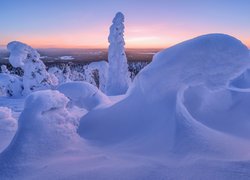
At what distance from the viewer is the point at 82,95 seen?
736 centimetres

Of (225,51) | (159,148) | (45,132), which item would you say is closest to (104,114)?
(45,132)

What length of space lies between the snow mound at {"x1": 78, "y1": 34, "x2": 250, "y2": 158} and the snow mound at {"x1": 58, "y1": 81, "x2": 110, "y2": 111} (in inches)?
50.1

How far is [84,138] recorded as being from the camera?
5316mm

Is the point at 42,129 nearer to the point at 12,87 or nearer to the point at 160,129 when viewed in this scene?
the point at 160,129

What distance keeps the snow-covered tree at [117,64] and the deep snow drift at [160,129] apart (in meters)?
18.3

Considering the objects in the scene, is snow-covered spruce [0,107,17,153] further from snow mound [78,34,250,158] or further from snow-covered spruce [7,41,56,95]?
snow-covered spruce [7,41,56,95]

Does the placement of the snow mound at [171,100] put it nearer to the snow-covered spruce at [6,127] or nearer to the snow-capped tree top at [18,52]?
the snow-covered spruce at [6,127]

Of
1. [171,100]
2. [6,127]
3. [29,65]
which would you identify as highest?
[171,100]

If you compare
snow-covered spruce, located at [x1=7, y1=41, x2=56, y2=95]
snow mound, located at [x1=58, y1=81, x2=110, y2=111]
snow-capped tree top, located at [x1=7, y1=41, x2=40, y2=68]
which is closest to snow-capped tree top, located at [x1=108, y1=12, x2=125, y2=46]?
snow-covered spruce, located at [x1=7, y1=41, x2=56, y2=95]

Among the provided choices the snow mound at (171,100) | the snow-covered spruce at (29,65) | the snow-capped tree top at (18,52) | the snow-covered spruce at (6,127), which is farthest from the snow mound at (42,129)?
the snow-covered spruce at (29,65)

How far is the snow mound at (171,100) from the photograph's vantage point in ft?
13.9

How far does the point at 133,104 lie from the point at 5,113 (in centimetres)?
480

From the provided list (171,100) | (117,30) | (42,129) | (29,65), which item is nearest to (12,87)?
(29,65)

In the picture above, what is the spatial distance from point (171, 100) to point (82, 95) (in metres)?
3.16
